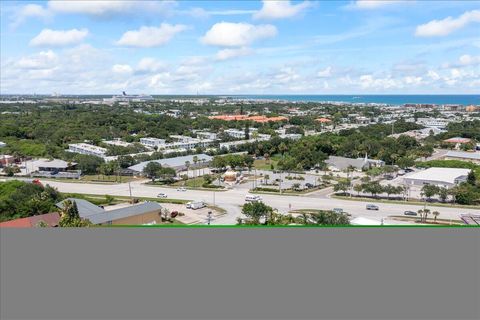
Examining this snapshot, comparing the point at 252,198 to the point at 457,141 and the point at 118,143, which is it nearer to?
the point at 118,143

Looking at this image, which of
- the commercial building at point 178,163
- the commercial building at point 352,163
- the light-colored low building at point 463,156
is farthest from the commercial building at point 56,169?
the light-colored low building at point 463,156

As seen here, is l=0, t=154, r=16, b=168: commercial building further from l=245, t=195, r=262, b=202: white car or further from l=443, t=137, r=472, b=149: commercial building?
l=443, t=137, r=472, b=149: commercial building

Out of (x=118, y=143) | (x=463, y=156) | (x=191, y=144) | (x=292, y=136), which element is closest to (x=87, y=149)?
(x=118, y=143)

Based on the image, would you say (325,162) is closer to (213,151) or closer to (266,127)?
(213,151)

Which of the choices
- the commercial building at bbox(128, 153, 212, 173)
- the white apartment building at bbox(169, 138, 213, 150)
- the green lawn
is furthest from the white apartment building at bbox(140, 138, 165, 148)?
the green lawn

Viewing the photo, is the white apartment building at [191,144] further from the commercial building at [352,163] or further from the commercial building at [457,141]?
the commercial building at [457,141]

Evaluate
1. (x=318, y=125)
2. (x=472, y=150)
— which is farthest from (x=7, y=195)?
(x=318, y=125)
